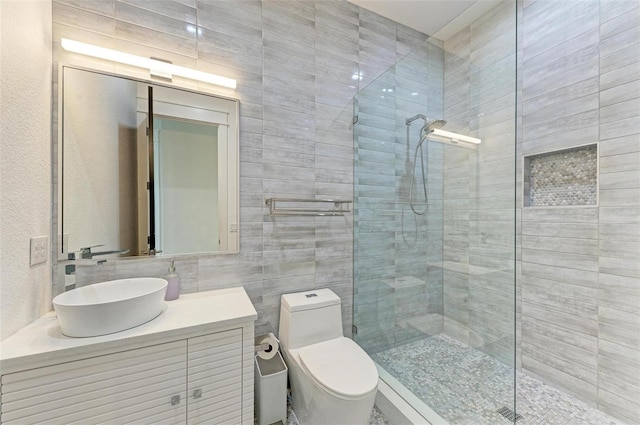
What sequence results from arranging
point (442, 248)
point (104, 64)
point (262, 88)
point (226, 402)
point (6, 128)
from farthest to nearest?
point (442, 248), point (262, 88), point (104, 64), point (226, 402), point (6, 128)

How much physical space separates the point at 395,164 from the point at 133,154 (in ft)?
5.91

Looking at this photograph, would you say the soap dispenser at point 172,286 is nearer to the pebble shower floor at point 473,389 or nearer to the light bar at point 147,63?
the light bar at point 147,63

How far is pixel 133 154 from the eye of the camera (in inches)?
58.9

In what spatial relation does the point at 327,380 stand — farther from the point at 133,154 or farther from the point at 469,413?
the point at 133,154

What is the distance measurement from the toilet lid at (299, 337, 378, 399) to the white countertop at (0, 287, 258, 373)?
479 mm

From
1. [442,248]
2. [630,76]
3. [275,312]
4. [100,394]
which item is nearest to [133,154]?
[100,394]

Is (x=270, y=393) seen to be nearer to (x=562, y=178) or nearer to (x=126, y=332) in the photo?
(x=126, y=332)

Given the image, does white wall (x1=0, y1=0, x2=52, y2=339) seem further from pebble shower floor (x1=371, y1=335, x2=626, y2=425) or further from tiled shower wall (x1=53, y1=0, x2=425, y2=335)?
pebble shower floor (x1=371, y1=335, x2=626, y2=425)

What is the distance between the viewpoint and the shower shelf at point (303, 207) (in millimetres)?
1800

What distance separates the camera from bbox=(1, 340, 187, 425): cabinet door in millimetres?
925

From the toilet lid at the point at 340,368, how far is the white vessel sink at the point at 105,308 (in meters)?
0.87

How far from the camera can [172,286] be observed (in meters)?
1.48

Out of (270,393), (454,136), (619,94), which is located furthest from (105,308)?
(619,94)

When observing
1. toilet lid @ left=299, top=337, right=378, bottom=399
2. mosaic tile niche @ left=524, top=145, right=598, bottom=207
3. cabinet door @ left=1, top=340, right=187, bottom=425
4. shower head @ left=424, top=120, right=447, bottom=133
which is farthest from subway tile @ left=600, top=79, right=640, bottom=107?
cabinet door @ left=1, top=340, right=187, bottom=425
